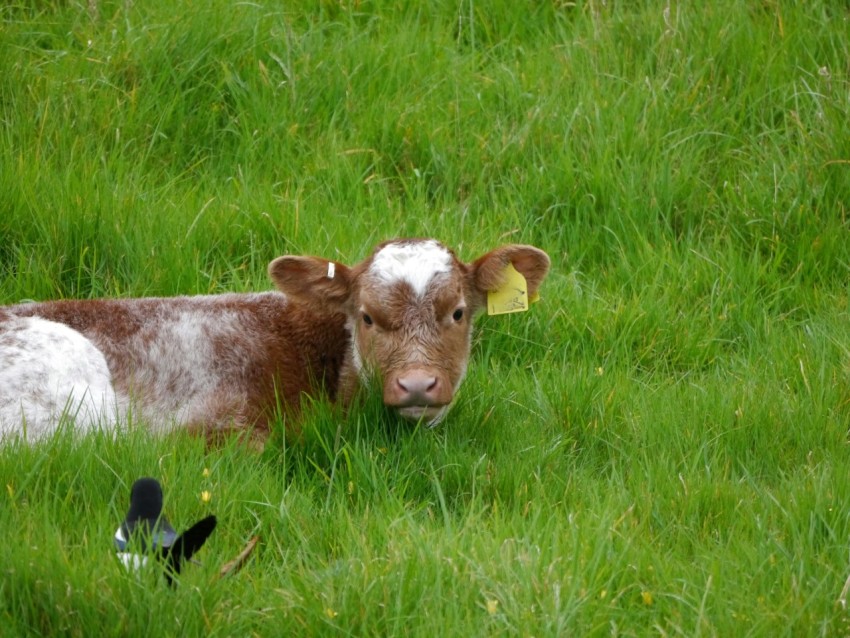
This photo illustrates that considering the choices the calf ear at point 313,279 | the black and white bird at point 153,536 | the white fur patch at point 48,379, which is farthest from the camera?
the calf ear at point 313,279

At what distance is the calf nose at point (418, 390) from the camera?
250 inches

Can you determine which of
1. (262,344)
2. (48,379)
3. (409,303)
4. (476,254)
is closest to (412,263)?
(409,303)

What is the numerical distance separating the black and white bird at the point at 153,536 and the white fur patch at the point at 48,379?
5.00 feet

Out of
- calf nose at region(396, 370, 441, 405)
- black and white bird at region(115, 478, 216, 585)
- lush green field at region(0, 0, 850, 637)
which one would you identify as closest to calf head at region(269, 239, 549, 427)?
calf nose at region(396, 370, 441, 405)

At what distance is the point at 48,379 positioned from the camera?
6.63 meters

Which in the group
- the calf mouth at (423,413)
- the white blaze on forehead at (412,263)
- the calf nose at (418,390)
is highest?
the white blaze on forehead at (412,263)

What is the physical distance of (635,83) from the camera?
9.32 m

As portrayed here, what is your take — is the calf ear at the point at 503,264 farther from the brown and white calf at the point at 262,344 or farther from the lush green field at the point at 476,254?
the lush green field at the point at 476,254

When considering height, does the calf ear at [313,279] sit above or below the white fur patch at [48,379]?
above

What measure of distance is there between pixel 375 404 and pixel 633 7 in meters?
5.02

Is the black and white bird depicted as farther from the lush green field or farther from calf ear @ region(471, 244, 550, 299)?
calf ear @ region(471, 244, 550, 299)

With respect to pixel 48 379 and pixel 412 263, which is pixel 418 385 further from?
pixel 48 379

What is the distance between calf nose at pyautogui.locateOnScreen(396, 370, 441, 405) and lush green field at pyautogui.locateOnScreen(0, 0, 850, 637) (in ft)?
0.89

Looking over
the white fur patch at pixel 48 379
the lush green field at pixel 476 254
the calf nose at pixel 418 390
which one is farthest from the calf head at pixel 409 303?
the white fur patch at pixel 48 379
